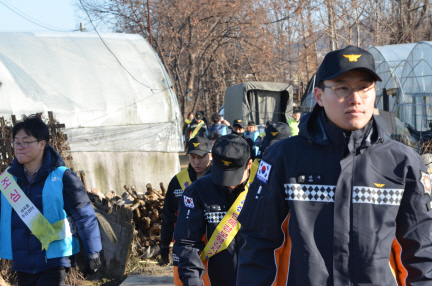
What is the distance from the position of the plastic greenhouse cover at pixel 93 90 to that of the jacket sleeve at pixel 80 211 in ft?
29.7

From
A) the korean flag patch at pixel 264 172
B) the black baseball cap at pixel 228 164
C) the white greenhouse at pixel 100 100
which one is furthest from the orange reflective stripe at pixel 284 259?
the white greenhouse at pixel 100 100

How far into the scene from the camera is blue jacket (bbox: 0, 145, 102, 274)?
4.20 meters

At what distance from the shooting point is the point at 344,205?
2.01m

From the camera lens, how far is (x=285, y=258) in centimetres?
214

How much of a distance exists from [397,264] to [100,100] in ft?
40.6

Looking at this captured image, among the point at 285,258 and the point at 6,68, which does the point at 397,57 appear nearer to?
the point at 6,68

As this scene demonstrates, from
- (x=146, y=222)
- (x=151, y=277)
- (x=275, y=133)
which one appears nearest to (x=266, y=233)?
(x=275, y=133)

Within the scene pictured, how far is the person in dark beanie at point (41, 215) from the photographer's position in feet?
13.8

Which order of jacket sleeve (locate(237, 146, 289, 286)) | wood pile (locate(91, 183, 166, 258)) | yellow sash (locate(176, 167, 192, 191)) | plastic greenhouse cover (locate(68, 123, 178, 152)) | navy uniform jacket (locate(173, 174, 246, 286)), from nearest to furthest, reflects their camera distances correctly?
jacket sleeve (locate(237, 146, 289, 286)) → navy uniform jacket (locate(173, 174, 246, 286)) → yellow sash (locate(176, 167, 192, 191)) → wood pile (locate(91, 183, 166, 258)) → plastic greenhouse cover (locate(68, 123, 178, 152))

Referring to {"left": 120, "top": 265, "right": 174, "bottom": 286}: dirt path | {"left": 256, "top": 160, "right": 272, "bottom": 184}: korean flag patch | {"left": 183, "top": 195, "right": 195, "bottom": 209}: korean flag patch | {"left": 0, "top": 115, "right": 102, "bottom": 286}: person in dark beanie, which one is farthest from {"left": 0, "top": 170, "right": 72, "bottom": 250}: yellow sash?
{"left": 256, "top": 160, "right": 272, "bottom": 184}: korean flag patch

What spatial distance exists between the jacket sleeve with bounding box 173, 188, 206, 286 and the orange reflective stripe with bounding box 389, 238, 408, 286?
160cm

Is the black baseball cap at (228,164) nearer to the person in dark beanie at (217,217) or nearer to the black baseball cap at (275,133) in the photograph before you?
the person in dark beanie at (217,217)

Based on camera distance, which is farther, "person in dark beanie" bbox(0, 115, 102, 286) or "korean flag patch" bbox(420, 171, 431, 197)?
"person in dark beanie" bbox(0, 115, 102, 286)

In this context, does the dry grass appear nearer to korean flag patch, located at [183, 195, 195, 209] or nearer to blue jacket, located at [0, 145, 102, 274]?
blue jacket, located at [0, 145, 102, 274]
